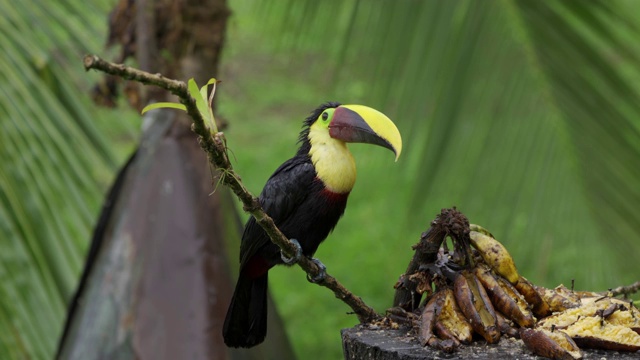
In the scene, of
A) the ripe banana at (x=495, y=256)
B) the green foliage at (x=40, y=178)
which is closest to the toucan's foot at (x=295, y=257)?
the ripe banana at (x=495, y=256)

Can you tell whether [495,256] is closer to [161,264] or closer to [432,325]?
[432,325]

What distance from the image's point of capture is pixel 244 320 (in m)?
2.08

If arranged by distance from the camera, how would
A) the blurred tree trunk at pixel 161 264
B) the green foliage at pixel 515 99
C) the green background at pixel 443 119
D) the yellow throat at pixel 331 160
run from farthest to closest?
the green foliage at pixel 515 99
the green background at pixel 443 119
the blurred tree trunk at pixel 161 264
the yellow throat at pixel 331 160

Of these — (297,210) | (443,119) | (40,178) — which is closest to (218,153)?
(297,210)

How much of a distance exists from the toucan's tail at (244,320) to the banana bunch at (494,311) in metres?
0.37

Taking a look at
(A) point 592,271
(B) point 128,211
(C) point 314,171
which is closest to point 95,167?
(B) point 128,211

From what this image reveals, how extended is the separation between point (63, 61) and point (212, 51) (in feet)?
1.95

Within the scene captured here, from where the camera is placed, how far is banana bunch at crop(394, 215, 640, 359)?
170 centimetres

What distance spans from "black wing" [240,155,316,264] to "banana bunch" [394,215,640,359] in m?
0.34

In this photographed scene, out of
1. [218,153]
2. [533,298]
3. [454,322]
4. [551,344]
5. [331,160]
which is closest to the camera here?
[218,153]

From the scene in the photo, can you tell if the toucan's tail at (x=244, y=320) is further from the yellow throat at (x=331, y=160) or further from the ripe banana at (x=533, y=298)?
the ripe banana at (x=533, y=298)

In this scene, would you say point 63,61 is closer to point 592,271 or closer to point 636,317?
point 592,271

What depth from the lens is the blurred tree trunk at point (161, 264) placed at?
2988 millimetres

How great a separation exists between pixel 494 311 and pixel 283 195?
0.56 metres
